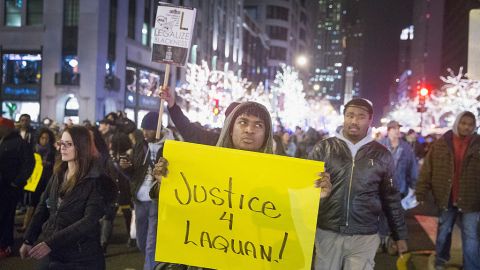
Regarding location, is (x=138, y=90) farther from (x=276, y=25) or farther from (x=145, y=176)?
(x=276, y=25)

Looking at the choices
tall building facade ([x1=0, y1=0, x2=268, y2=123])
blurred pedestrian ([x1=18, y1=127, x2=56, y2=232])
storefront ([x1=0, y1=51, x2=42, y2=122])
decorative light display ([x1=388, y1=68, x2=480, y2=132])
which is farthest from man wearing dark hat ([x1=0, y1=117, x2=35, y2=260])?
decorative light display ([x1=388, y1=68, x2=480, y2=132])

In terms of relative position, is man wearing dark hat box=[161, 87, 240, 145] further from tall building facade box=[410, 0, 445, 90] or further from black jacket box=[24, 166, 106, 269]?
tall building facade box=[410, 0, 445, 90]

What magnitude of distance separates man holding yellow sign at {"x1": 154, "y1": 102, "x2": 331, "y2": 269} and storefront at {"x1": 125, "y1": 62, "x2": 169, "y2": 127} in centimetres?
3593

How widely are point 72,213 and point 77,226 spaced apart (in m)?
0.15

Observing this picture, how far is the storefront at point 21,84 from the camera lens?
36812 mm

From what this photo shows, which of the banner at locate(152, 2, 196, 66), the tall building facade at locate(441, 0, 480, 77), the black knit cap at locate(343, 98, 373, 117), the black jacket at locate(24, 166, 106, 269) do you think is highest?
the tall building facade at locate(441, 0, 480, 77)

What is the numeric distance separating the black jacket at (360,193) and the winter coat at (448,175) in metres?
2.35

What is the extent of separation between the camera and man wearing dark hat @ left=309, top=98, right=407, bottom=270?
4875mm

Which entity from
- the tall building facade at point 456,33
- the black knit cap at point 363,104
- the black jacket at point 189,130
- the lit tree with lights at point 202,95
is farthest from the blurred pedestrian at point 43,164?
the tall building facade at point 456,33

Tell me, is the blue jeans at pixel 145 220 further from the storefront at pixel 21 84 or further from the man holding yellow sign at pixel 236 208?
the storefront at pixel 21 84

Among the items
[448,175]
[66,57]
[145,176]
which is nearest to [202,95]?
[66,57]

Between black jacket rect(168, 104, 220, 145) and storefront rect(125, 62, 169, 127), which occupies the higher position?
storefront rect(125, 62, 169, 127)

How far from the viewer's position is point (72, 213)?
428 cm

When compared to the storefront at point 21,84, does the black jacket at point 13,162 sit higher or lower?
lower
